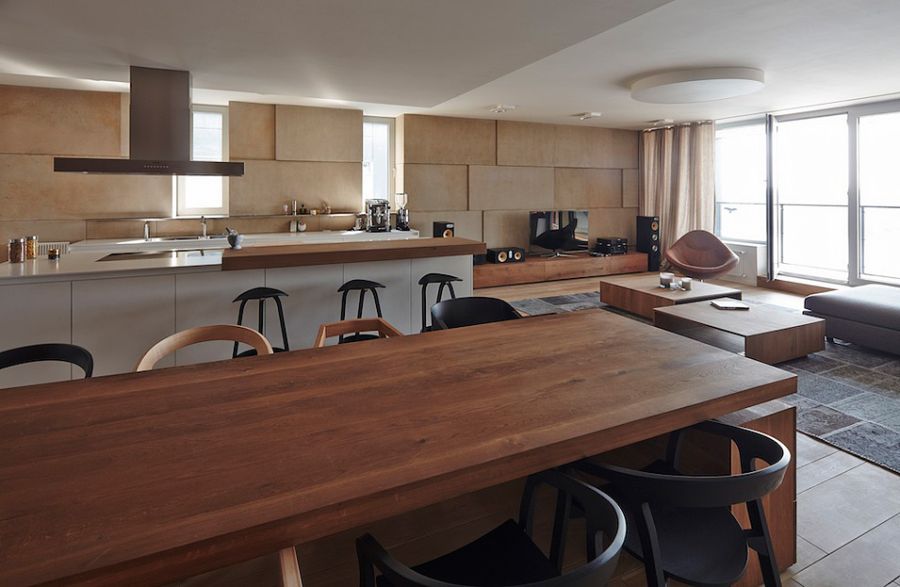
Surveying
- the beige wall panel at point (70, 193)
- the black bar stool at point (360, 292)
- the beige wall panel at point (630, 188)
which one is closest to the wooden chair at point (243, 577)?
the black bar stool at point (360, 292)

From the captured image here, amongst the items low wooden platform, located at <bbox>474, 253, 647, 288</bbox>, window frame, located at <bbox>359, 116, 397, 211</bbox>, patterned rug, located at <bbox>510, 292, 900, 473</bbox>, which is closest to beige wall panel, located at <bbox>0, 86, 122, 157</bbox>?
window frame, located at <bbox>359, 116, 397, 211</bbox>

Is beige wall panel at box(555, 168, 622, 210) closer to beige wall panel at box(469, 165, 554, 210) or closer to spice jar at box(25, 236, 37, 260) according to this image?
beige wall panel at box(469, 165, 554, 210)

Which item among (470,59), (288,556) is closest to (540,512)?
(288,556)

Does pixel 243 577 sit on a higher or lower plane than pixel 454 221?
lower

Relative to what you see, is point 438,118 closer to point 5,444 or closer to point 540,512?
point 540,512

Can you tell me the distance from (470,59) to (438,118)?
410cm

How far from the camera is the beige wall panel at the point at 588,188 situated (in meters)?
8.49

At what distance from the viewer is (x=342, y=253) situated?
3.58 metres

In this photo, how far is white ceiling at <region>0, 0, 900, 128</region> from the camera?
104 inches

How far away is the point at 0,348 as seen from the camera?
2.98 meters

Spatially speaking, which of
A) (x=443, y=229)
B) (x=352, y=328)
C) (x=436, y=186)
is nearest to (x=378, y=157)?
(x=436, y=186)

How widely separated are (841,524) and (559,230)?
6.48 meters

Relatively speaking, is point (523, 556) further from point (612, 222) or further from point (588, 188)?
point (612, 222)

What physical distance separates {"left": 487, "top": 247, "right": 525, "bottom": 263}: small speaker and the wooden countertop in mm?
→ 3344
